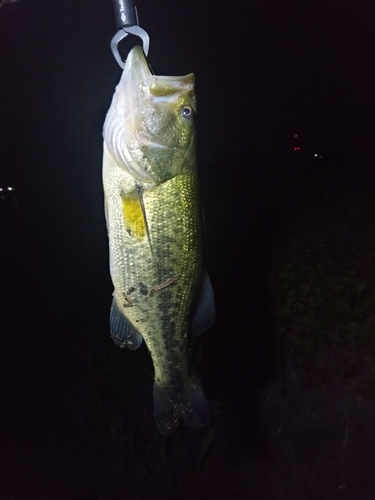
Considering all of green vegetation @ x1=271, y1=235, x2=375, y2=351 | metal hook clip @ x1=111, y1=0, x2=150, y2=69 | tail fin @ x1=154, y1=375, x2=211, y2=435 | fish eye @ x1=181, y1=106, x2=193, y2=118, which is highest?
metal hook clip @ x1=111, y1=0, x2=150, y2=69

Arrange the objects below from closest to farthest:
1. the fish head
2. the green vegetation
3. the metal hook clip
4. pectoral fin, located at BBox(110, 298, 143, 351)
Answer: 1. the metal hook clip
2. the fish head
3. pectoral fin, located at BBox(110, 298, 143, 351)
4. the green vegetation

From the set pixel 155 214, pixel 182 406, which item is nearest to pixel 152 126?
pixel 155 214

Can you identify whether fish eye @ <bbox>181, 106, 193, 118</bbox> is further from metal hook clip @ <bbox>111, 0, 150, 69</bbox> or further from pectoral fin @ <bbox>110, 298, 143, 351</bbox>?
pectoral fin @ <bbox>110, 298, 143, 351</bbox>

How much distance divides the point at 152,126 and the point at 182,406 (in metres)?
1.05

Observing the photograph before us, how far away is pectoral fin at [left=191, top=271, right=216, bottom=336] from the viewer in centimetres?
130

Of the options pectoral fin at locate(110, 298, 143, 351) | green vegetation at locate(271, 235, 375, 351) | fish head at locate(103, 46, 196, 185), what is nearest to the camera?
fish head at locate(103, 46, 196, 185)

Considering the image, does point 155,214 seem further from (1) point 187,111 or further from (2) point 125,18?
(2) point 125,18

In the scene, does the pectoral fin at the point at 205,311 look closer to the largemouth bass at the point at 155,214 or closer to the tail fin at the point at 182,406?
the largemouth bass at the point at 155,214

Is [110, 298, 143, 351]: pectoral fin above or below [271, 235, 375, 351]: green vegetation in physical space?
above

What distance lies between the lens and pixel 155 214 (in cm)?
118

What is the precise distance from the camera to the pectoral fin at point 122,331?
1298 mm

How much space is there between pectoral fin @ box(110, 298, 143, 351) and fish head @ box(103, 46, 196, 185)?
51 cm

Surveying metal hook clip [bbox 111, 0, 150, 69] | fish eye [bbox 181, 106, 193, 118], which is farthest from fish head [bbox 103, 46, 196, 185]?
metal hook clip [bbox 111, 0, 150, 69]

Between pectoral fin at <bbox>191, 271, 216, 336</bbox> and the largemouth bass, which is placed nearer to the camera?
the largemouth bass
